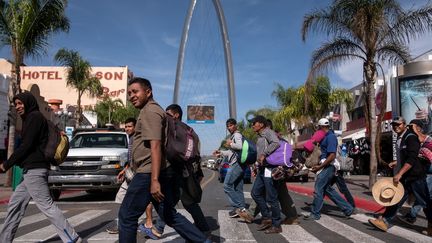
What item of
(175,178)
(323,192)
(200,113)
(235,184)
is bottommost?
(323,192)

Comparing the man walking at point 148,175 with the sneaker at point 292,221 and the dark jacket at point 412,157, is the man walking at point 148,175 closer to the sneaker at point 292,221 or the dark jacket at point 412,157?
the sneaker at point 292,221

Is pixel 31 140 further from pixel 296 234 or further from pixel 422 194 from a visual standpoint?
pixel 422 194

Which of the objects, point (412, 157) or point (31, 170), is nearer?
point (31, 170)

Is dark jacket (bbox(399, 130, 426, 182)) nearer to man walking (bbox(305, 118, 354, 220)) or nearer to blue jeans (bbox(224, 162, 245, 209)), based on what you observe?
man walking (bbox(305, 118, 354, 220))

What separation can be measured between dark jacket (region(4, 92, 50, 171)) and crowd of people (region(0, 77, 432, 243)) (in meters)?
0.01

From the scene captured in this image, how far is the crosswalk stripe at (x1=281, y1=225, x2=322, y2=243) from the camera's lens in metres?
6.31

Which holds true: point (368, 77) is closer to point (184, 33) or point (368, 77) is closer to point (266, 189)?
point (266, 189)

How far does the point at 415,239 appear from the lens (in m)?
6.50

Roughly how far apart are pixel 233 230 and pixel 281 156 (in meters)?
1.36

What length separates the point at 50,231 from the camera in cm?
682

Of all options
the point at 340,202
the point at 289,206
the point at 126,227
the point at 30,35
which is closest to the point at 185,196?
the point at 126,227

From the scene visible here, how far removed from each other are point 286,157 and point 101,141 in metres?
6.42

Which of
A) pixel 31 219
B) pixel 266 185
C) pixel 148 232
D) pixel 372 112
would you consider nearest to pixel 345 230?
pixel 266 185

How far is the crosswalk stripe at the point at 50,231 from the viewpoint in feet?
20.3
